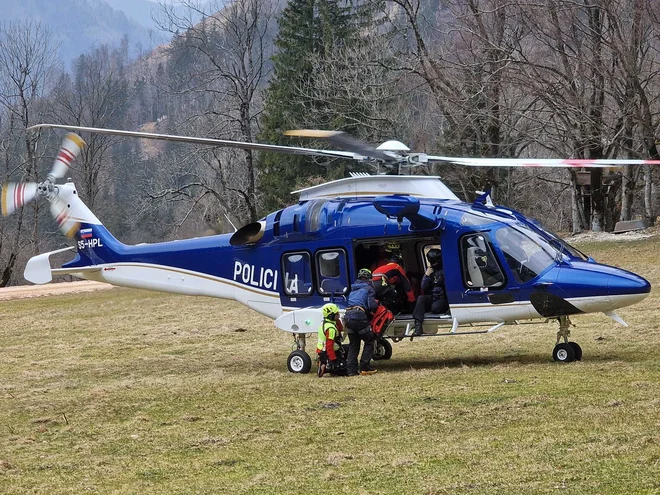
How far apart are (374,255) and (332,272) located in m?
0.69

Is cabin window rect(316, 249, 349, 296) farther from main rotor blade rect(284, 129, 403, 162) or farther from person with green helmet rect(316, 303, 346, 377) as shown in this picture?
main rotor blade rect(284, 129, 403, 162)

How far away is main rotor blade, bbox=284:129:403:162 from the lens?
11977 millimetres

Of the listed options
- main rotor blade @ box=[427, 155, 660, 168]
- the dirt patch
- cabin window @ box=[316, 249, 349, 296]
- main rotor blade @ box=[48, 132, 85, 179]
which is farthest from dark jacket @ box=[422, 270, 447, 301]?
the dirt patch

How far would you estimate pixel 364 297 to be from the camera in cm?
1337

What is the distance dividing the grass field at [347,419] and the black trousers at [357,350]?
376mm

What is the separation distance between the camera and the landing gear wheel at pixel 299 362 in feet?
47.1

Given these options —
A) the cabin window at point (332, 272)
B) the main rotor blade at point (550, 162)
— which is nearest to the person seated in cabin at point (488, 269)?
the main rotor blade at point (550, 162)

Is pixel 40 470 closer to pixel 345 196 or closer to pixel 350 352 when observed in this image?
pixel 350 352

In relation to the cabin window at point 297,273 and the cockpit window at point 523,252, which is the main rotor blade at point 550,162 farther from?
the cabin window at point 297,273

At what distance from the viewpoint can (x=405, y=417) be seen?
10.1 metres

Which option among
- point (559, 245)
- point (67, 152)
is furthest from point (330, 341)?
point (67, 152)

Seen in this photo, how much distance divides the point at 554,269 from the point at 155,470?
6.43 meters

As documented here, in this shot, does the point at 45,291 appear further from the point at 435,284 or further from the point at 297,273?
the point at 435,284

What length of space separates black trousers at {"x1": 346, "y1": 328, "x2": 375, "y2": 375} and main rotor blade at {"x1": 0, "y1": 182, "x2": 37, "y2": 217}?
236 inches
